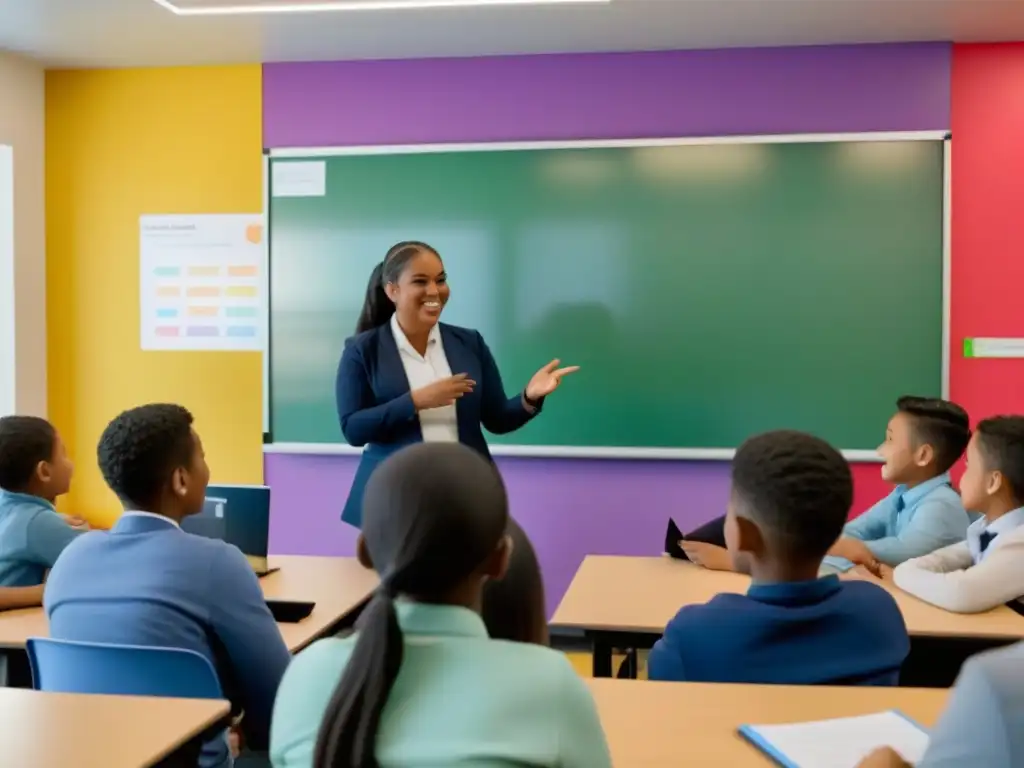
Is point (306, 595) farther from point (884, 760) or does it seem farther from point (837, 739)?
point (884, 760)

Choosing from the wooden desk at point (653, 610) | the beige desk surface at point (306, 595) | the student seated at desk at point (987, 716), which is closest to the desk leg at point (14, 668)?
the beige desk surface at point (306, 595)

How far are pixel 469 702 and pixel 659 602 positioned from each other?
155cm

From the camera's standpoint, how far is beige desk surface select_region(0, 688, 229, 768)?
1.42 metres

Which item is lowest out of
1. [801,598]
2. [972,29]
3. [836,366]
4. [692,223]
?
[801,598]

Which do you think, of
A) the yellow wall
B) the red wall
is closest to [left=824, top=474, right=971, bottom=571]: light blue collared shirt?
the red wall

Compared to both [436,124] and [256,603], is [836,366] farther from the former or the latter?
[256,603]

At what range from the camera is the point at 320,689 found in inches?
42.9

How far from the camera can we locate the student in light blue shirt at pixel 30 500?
2.48 m

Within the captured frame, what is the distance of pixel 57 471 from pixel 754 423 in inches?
109

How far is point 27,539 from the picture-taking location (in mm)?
2473

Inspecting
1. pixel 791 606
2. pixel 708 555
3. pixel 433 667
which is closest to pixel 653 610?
pixel 708 555

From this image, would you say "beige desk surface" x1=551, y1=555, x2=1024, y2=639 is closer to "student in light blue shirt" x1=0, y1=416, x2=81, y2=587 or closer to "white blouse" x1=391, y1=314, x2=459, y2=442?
"white blouse" x1=391, y1=314, x2=459, y2=442

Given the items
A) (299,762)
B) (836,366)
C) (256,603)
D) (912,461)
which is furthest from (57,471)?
(836,366)

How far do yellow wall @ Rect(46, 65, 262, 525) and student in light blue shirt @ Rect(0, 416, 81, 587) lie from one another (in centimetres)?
203
